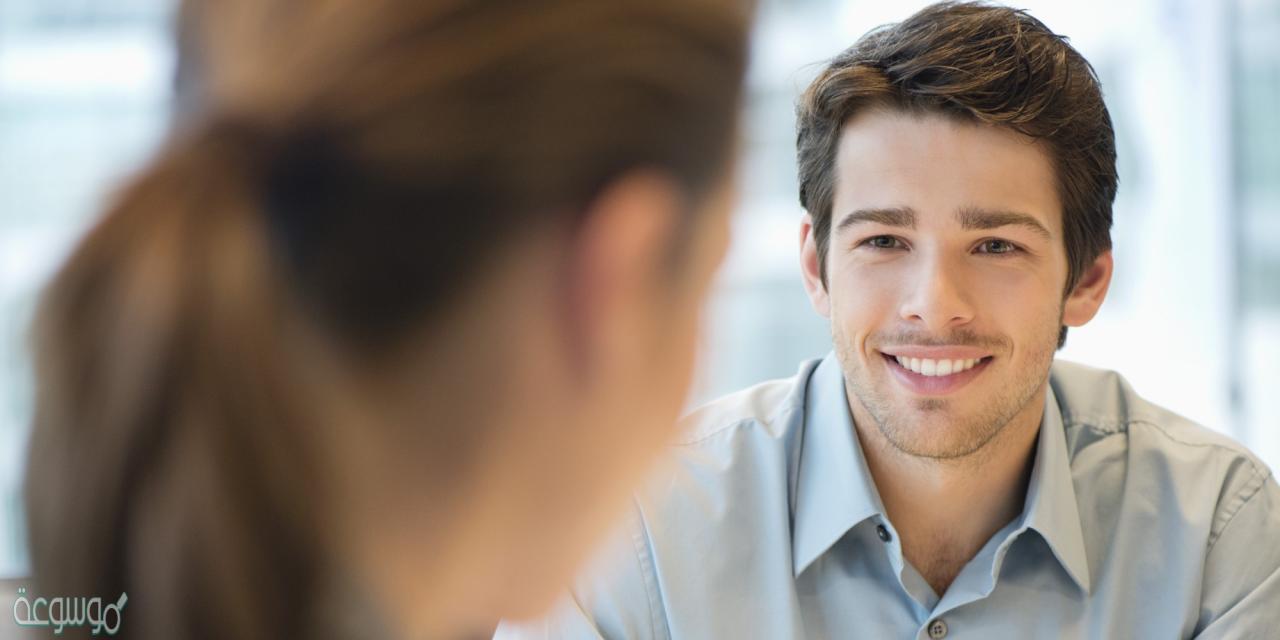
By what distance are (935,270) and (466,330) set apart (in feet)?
3.61

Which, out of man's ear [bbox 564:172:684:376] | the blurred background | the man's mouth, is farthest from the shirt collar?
the blurred background

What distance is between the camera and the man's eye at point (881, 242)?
1.59m

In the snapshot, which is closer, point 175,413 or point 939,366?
point 175,413

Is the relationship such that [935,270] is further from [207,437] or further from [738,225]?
[207,437]

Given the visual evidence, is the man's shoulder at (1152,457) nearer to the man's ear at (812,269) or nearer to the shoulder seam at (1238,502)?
the shoulder seam at (1238,502)

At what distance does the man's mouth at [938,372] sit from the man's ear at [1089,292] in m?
0.22

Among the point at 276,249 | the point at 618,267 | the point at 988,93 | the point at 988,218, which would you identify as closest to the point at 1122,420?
the point at 988,218

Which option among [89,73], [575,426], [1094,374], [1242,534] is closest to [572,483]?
[575,426]

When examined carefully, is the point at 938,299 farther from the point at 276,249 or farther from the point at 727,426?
the point at 276,249

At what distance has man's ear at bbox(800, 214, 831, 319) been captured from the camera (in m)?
1.74

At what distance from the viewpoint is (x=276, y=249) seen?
1.60 feet

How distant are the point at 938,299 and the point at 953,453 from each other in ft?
0.71

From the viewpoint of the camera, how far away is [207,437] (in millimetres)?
490

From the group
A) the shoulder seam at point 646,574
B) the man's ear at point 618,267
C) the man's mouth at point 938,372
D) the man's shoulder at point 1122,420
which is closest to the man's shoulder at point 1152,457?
the man's shoulder at point 1122,420
